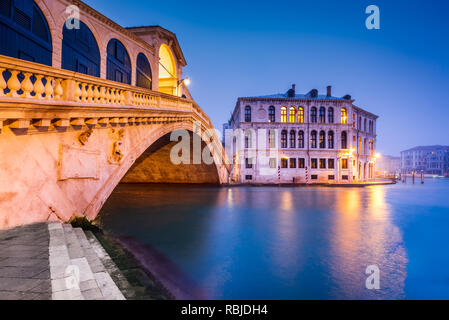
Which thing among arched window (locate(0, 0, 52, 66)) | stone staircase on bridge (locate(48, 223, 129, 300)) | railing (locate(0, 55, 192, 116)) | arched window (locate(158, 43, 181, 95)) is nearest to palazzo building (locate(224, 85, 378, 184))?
arched window (locate(158, 43, 181, 95))

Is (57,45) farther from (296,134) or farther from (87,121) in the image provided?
(296,134)

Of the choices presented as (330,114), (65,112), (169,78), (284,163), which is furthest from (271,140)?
(65,112)

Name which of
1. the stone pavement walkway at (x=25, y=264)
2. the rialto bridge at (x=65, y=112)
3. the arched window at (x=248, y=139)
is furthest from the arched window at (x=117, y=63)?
the arched window at (x=248, y=139)

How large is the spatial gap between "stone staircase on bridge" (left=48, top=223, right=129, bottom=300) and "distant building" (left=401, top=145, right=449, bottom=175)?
12117 cm

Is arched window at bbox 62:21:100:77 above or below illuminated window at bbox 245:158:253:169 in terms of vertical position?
above

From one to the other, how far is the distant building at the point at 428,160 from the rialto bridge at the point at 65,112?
390ft

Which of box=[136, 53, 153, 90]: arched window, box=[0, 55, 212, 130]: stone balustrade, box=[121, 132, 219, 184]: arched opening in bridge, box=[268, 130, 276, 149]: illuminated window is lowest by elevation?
box=[121, 132, 219, 184]: arched opening in bridge

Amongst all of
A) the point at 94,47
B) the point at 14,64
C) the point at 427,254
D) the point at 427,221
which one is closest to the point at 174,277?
the point at 14,64

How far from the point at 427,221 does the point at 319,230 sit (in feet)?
19.0

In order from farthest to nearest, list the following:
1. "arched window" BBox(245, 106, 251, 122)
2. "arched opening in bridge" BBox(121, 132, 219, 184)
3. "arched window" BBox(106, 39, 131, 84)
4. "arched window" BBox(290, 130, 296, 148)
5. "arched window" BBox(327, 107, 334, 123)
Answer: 1. "arched window" BBox(327, 107, 334, 123)
2. "arched window" BBox(290, 130, 296, 148)
3. "arched window" BBox(245, 106, 251, 122)
4. "arched opening in bridge" BBox(121, 132, 219, 184)
5. "arched window" BBox(106, 39, 131, 84)

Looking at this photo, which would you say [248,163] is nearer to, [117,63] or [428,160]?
[117,63]

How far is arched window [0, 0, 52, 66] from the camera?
6.10 metres

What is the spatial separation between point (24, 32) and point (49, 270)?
738 cm

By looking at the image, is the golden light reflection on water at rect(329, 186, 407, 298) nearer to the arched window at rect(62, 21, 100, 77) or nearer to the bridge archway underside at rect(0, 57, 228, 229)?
the bridge archway underside at rect(0, 57, 228, 229)
